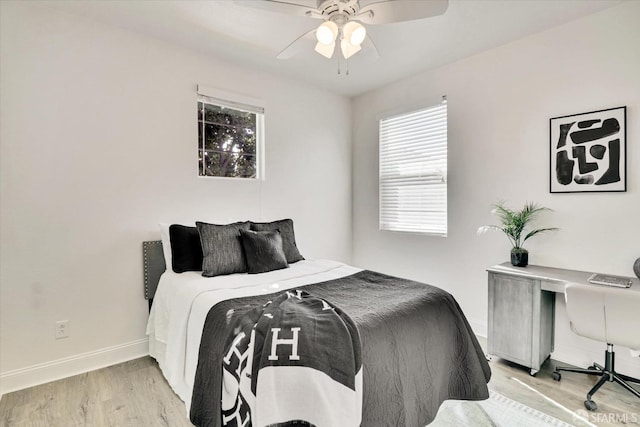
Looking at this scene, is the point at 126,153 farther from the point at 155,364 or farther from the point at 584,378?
the point at 584,378

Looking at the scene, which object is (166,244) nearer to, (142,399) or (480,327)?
(142,399)

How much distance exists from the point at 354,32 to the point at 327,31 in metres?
0.15

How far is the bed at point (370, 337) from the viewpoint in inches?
61.5

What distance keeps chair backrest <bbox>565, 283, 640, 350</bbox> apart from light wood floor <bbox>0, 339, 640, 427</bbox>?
0.46 m

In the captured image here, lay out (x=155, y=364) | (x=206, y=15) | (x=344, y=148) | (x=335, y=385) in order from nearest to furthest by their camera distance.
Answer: (x=335, y=385) < (x=206, y=15) < (x=155, y=364) < (x=344, y=148)

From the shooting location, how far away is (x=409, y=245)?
376 centimetres

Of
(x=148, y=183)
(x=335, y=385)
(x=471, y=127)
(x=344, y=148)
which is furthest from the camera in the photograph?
(x=344, y=148)

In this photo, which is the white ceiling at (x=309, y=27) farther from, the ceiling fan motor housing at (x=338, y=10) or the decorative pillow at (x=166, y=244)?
the decorative pillow at (x=166, y=244)

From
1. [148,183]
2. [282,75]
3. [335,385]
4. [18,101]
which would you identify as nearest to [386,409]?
[335,385]

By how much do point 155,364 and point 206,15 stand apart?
2753 millimetres

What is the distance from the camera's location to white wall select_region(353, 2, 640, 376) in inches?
93.1

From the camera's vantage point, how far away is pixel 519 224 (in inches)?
107

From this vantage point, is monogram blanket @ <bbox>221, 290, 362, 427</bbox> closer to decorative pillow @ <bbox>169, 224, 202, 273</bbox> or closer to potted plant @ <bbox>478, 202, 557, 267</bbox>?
decorative pillow @ <bbox>169, 224, 202, 273</bbox>

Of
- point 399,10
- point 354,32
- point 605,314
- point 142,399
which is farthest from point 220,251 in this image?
point 605,314
